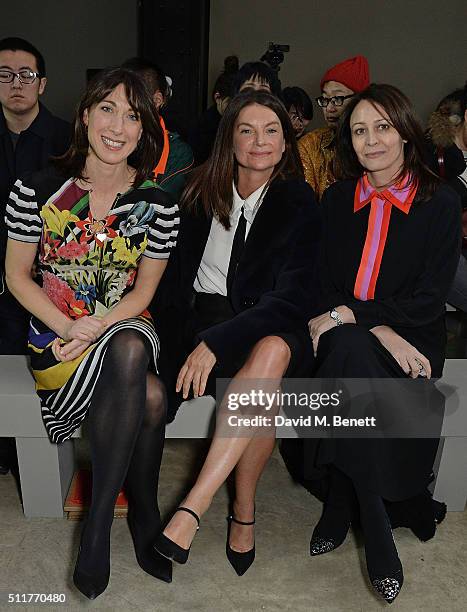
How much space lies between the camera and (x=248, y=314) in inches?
76.5

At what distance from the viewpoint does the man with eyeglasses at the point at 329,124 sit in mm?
2705

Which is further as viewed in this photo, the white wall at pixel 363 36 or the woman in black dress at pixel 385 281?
the white wall at pixel 363 36

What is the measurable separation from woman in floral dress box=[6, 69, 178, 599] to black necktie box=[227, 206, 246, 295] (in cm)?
A: 23

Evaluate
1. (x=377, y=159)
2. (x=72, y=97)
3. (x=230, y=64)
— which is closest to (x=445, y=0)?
(x=230, y=64)

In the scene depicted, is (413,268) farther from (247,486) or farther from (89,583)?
(89,583)

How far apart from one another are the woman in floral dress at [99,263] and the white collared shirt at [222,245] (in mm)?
224

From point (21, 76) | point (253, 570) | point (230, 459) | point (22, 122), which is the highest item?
point (21, 76)

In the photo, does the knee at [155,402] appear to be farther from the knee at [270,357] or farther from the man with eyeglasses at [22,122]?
the man with eyeglasses at [22,122]

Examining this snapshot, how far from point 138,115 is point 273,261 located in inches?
22.5

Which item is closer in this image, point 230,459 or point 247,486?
point 230,459

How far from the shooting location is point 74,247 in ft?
6.23

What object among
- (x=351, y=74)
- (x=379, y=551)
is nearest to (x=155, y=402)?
(x=379, y=551)

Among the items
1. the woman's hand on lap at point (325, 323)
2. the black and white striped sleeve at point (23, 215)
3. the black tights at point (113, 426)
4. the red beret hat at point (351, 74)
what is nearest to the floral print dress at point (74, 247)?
the black and white striped sleeve at point (23, 215)

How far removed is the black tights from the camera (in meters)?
1.69
